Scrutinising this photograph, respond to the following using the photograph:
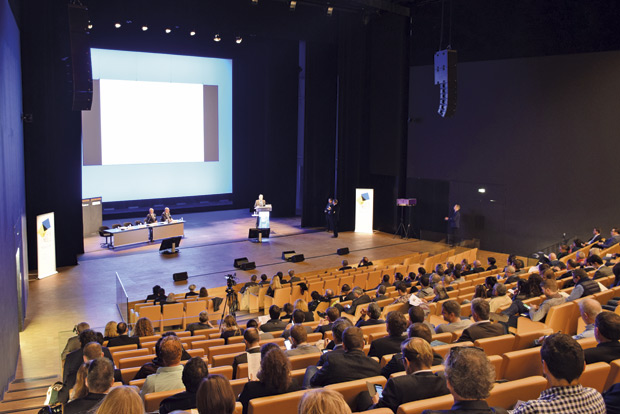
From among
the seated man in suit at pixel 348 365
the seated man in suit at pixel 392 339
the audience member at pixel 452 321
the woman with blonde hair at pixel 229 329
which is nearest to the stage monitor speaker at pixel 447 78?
the woman with blonde hair at pixel 229 329

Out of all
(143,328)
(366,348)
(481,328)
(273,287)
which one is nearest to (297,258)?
(273,287)

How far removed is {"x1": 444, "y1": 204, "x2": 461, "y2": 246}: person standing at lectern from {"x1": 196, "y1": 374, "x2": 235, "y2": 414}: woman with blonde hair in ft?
49.8

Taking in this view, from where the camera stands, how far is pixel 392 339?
4.79 m

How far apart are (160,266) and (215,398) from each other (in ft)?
42.0

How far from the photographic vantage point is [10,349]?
8344mm

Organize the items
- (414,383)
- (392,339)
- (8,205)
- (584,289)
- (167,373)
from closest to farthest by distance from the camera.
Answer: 1. (414,383)
2. (167,373)
3. (392,339)
4. (584,289)
5. (8,205)

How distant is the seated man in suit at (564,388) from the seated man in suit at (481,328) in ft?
7.18

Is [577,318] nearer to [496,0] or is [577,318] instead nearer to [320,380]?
[320,380]

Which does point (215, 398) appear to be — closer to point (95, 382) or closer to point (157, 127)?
point (95, 382)

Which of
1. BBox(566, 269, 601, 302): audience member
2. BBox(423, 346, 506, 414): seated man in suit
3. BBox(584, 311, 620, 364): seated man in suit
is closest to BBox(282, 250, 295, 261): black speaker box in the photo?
BBox(566, 269, 601, 302): audience member

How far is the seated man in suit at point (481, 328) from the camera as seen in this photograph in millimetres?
5004

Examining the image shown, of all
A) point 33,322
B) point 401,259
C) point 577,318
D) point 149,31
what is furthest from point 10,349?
point 149,31

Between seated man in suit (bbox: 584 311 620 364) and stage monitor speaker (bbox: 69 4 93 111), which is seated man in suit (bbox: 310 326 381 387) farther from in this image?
stage monitor speaker (bbox: 69 4 93 111)

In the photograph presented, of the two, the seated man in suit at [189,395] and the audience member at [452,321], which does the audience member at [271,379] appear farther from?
the audience member at [452,321]
